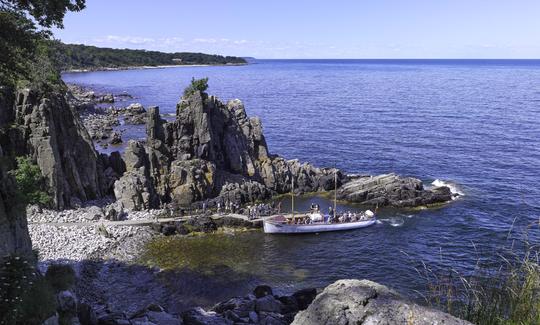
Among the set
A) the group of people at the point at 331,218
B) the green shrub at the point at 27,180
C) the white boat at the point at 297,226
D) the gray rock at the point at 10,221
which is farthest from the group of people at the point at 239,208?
the gray rock at the point at 10,221

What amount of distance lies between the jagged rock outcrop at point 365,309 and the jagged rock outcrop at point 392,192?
43877mm

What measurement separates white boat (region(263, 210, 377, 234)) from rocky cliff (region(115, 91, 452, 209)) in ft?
26.2

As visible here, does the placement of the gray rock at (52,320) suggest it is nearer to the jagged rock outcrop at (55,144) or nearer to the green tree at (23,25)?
the green tree at (23,25)

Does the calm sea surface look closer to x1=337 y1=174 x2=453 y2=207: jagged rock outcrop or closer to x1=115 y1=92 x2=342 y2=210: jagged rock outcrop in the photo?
x1=337 y1=174 x2=453 y2=207: jagged rock outcrop

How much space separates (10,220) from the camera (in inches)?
832

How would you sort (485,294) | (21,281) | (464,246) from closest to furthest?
1. (485,294)
2. (21,281)
3. (464,246)

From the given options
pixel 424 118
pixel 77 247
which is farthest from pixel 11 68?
pixel 424 118

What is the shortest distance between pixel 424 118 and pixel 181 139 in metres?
63.7

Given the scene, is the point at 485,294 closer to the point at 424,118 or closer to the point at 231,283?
the point at 231,283

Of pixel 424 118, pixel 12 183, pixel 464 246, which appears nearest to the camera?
pixel 12 183

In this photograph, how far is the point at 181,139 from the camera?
58969 mm

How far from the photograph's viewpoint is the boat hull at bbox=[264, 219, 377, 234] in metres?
45.7

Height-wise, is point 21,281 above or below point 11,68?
below

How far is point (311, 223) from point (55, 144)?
28.6m
